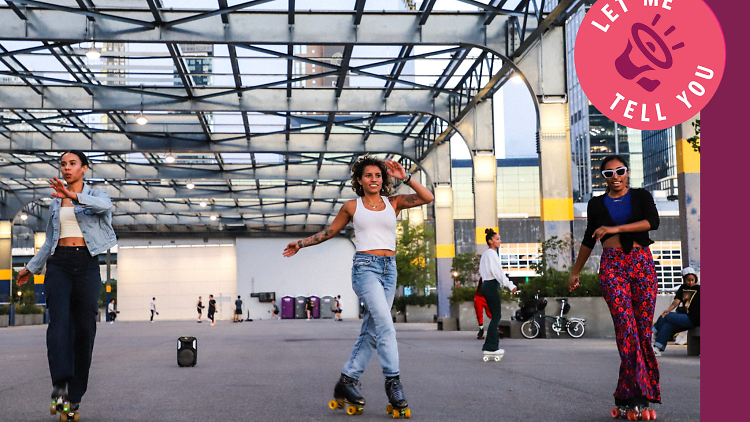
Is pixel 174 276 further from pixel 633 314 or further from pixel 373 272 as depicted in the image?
pixel 633 314

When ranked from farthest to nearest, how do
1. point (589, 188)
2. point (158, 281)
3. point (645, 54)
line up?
point (589, 188), point (158, 281), point (645, 54)

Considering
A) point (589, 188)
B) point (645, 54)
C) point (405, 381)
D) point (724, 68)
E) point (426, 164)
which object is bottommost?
point (405, 381)

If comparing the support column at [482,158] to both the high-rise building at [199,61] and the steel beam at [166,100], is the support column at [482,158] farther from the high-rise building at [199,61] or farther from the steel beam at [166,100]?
the high-rise building at [199,61]

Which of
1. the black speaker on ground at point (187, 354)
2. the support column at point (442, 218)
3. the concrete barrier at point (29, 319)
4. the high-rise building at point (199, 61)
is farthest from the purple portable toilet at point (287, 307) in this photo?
the black speaker on ground at point (187, 354)

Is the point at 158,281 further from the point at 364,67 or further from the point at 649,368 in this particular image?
the point at 649,368

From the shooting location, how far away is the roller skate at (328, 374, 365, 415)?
5617 mm

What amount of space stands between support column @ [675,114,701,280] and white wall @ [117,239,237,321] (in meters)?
51.0

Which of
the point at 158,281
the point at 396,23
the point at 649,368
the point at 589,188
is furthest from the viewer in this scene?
the point at 589,188

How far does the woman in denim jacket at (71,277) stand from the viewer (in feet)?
17.7

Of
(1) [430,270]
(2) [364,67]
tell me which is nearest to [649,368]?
(2) [364,67]

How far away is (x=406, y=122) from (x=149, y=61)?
12596mm

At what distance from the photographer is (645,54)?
7.46 m

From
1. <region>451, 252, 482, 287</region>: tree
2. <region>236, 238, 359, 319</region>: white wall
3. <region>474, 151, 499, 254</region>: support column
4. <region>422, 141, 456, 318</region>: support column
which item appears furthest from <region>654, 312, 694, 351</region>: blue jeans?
<region>236, 238, 359, 319</region>: white wall

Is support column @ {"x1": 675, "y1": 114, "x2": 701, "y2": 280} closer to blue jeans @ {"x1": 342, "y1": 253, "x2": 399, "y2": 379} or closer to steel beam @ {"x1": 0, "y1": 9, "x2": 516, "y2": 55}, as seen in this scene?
steel beam @ {"x1": 0, "y1": 9, "x2": 516, "y2": 55}
